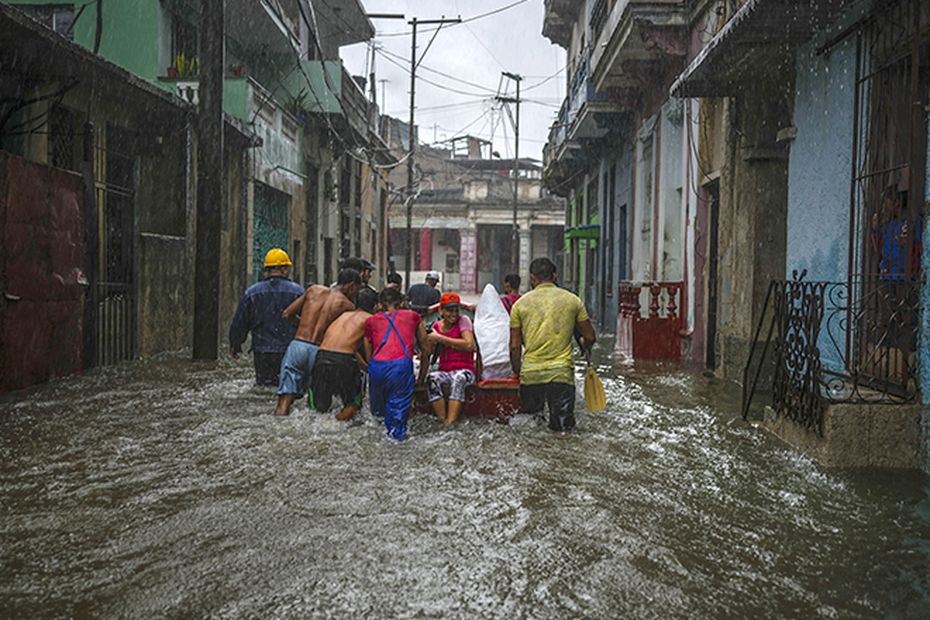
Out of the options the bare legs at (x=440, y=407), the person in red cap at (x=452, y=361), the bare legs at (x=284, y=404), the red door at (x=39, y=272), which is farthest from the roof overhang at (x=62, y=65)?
the bare legs at (x=440, y=407)

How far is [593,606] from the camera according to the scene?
3498 mm

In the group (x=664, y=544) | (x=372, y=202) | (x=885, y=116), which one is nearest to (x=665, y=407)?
(x=885, y=116)

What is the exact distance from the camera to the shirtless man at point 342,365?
7449 mm

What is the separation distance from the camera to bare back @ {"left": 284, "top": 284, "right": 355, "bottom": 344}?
796 centimetres

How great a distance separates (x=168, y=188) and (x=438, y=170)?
143 feet

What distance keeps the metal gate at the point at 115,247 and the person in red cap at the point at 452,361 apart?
17.1 ft

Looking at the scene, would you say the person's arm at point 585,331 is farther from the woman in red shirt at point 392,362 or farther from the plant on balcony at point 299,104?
the plant on balcony at point 299,104

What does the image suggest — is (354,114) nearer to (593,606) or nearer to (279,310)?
(279,310)

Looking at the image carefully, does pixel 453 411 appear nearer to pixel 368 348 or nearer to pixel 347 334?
pixel 368 348

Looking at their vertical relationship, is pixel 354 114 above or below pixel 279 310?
above

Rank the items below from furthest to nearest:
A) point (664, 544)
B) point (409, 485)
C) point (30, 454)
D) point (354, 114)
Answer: point (354, 114) → point (30, 454) → point (409, 485) → point (664, 544)

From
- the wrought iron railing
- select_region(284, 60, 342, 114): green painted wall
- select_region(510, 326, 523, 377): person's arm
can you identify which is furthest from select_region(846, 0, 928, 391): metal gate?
select_region(284, 60, 342, 114): green painted wall

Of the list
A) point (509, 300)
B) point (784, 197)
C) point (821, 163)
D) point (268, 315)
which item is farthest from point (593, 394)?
point (784, 197)

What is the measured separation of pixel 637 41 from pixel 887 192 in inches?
334
